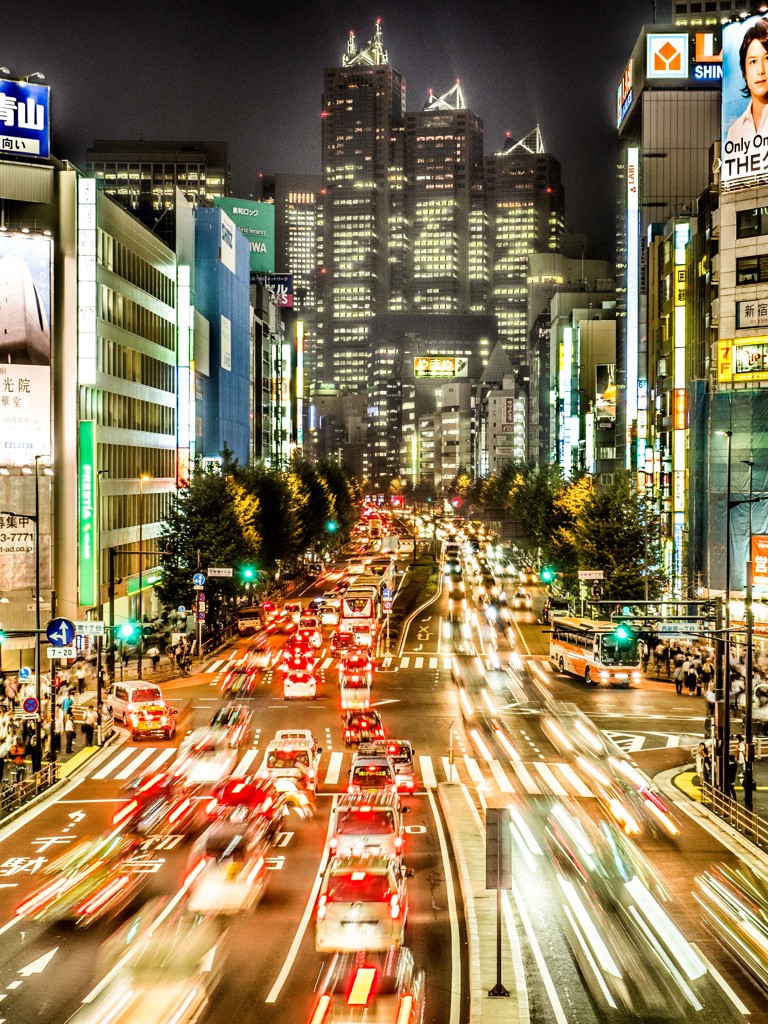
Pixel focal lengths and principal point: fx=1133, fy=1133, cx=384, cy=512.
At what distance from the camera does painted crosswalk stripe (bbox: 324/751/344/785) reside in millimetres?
33469

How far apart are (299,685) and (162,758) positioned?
1181 cm

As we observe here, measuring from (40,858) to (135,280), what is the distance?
57549mm

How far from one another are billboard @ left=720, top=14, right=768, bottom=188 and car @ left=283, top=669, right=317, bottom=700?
121 feet

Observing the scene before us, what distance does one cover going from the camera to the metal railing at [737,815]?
1065 inches

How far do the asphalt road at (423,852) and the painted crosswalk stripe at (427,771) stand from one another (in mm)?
124

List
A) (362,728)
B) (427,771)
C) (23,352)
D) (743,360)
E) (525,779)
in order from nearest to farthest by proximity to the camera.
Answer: (525,779) < (427,771) < (362,728) < (23,352) < (743,360)

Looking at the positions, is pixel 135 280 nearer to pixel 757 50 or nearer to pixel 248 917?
pixel 757 50

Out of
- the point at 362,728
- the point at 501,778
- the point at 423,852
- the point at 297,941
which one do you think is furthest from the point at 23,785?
the point at 297,941

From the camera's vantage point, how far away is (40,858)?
1001 inches

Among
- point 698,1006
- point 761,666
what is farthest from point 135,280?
point 698,1006

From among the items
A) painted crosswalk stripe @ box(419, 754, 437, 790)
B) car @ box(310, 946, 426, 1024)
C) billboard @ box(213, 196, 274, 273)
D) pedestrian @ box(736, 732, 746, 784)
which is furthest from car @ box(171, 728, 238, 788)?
billboard @ box(213, 196, 274, 273)

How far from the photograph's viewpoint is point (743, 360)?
63.5 metres

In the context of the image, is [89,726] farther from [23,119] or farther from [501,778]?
[23,119]

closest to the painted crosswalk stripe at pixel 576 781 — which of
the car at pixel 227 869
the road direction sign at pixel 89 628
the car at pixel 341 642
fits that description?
the car at pixel 227 869
